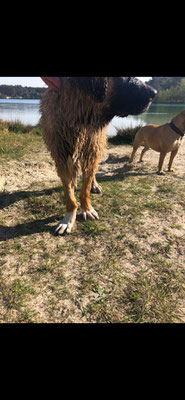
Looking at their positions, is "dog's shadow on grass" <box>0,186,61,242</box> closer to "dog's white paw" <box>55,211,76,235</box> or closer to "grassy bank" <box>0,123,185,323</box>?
"grassy bank" <box>0,123,185,323</box>

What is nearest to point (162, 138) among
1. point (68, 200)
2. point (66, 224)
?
point (68, 200)

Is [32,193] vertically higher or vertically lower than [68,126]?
lower

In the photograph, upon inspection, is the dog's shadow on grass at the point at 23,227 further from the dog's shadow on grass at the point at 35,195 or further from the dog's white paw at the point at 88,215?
the dog's white paw at the point at 88,215

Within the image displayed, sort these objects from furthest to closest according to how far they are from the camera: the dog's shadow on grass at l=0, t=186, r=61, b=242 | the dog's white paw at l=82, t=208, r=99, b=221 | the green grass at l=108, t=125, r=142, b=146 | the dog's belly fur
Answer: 1. the green grass at l=108, t=125, r=142, b=146
2. the dog's belly fur
3. the dog's white paw at l=82, t=208, r=99, b=221
4. the dog's shadow on grass at l=0, t=186, r=61, b=242

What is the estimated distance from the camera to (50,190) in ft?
12.6

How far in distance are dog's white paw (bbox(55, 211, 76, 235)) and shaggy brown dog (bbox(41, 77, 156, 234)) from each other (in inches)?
14.6

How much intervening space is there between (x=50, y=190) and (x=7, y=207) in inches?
34.8

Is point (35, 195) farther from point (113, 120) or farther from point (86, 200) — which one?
point (113, 120)

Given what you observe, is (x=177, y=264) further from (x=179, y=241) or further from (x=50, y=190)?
(x=50, y=190)

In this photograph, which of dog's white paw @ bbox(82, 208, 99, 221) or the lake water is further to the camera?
the lake water

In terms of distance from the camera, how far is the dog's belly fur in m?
4.55

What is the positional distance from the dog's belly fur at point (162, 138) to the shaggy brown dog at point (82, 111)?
2627mm

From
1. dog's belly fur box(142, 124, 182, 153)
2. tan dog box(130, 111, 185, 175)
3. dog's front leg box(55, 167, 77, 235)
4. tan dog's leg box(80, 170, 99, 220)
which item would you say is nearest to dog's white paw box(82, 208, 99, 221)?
tan dog's leg box(80, 170, 99, 220)
